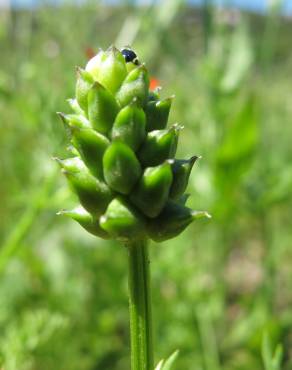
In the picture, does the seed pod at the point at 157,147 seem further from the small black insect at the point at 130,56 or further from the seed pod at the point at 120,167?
the small black insect at the point at 130,56

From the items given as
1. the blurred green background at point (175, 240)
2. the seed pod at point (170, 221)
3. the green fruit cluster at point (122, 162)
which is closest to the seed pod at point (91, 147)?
the green fruit cluster at point (122, 162)

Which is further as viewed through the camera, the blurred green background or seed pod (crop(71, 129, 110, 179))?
the blurred green background

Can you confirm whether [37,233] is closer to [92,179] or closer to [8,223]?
[8,223]

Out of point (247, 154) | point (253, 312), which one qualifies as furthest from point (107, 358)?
point (247, 154)

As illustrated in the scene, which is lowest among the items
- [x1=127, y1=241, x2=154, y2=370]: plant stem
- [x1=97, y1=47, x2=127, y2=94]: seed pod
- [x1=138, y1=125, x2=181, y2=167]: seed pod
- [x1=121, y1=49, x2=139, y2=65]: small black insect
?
[x1=127, y1=241, x2=154, y2=370]: plant stem

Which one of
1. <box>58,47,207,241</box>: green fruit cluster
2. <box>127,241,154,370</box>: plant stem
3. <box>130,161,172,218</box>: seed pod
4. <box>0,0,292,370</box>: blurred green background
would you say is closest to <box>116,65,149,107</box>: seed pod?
<box>58,47,207,241</box>: green fruit cluster

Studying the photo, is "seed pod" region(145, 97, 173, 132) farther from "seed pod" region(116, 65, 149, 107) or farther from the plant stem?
the plant stem

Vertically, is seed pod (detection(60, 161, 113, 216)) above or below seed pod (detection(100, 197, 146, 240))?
above
